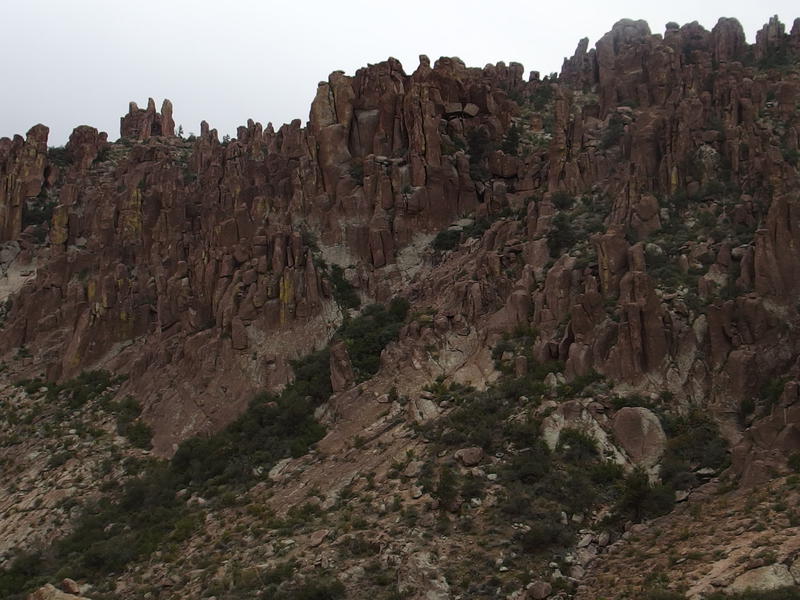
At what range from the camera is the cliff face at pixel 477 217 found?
3766 cm

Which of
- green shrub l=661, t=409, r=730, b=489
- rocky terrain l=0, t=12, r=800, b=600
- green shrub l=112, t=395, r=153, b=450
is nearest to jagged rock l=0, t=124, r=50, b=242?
rocky terrain l=0, t=12, r=800, b=600

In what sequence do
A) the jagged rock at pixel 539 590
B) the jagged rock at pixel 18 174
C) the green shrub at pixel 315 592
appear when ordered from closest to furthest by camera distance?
1. the jagged rock at pixel 539 590
2. the green shrub at pixel 315 592
3. the jagged rock at pixel 18 174

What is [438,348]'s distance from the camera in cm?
4331

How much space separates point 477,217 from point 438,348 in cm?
1418

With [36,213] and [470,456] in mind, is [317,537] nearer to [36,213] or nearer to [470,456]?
[470,456]

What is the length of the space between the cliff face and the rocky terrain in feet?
0.68

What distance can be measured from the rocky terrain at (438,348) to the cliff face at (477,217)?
207 millimetres

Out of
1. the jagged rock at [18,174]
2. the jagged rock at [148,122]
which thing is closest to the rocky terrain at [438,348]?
the jagged rock at [18,174]

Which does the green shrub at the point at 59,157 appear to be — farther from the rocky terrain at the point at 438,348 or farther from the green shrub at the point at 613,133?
the green shrub at the point at 613,133

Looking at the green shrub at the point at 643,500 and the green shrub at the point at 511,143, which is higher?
the green shrub at the point at 511,143

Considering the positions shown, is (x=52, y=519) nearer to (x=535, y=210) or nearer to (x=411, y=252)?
(x=411, y=252)

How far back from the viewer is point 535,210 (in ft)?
161

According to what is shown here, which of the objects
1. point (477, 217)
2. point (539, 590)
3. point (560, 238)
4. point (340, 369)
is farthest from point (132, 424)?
point (539, 590)

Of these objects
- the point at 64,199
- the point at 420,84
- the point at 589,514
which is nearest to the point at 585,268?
the point at 589,514
